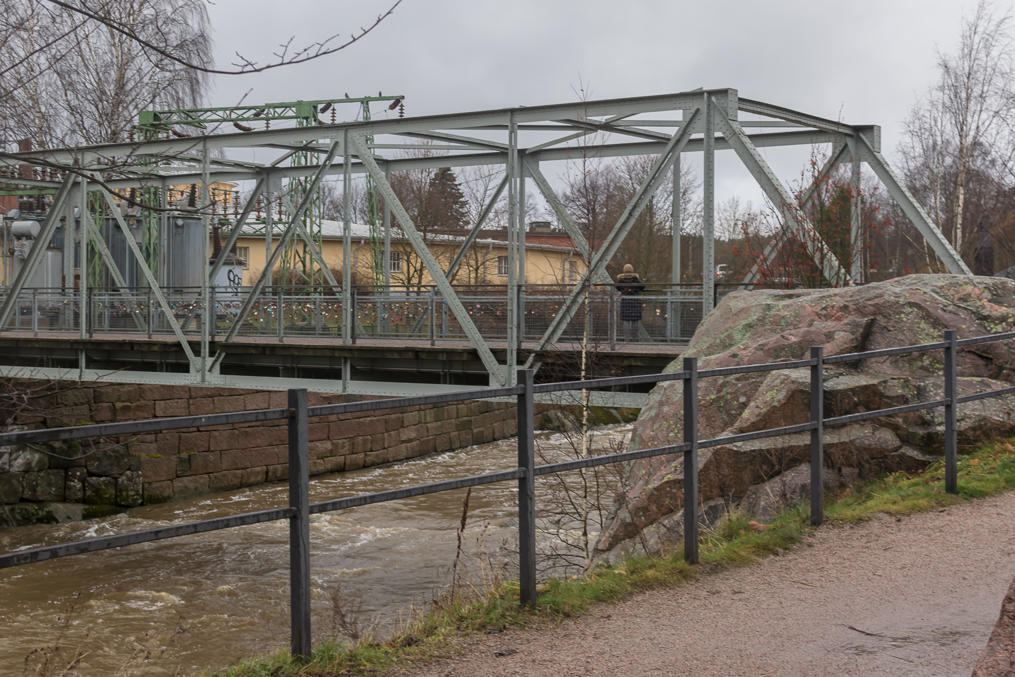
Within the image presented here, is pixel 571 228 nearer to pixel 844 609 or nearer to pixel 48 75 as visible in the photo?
pixel 844 609

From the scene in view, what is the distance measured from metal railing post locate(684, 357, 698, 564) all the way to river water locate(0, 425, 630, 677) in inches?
100

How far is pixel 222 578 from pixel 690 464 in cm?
955

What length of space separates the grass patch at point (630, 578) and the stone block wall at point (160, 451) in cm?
1226

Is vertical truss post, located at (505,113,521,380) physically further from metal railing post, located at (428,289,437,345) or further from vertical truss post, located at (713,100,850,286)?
vertical truss post, located at (713,100,850,286)

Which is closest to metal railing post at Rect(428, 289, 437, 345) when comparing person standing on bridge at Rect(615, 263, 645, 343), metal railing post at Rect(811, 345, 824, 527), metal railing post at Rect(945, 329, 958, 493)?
person standing on bridge at Rect(615, 263, 645, 343)

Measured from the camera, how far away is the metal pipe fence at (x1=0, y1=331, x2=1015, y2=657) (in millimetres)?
3830

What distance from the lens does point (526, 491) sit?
5.19 m

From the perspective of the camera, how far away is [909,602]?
5320mm

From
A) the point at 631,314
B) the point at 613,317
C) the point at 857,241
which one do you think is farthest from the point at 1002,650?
the point at 631,314

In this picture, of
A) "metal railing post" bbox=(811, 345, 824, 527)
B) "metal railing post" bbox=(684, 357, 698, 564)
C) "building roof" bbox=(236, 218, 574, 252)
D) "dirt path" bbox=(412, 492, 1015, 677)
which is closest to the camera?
"dirt path" bbox=(412, 492, 1015, 677)

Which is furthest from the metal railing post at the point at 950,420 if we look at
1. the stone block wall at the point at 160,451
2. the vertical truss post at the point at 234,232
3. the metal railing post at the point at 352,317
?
the stone block wall at the point at 160,451

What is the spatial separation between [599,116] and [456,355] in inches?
148

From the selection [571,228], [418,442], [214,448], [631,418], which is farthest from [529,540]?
[631,418]

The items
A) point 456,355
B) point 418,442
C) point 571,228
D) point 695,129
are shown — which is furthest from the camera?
point 418,442
